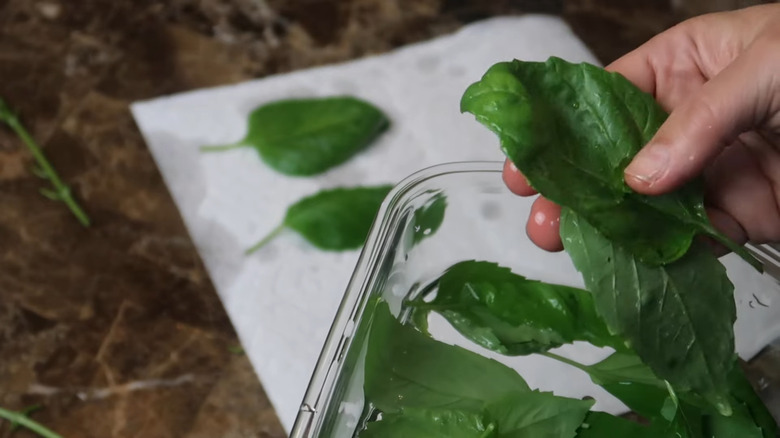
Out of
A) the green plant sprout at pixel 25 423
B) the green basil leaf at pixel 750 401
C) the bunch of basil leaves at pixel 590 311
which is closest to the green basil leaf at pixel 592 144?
the bunch of basil leaves at pixel 590 311

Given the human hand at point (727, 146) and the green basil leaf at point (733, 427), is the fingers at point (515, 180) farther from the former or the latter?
the green basil leaf at point (733, 427)

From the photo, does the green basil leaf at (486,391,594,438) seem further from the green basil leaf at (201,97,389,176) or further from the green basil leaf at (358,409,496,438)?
the green basil leaf at (201,97,389,176)

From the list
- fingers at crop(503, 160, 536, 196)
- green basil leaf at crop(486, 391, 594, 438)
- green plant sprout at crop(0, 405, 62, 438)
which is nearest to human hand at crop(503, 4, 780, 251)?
fingers at crop(503, 160, 536, 196)

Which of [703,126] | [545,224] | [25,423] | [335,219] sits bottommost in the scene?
[25,423]

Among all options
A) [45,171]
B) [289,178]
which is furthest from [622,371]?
[45,171]

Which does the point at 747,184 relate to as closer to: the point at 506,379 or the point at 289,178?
the point at 506,379

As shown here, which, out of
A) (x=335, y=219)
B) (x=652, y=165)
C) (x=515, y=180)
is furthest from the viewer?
(x=335, y=219)
